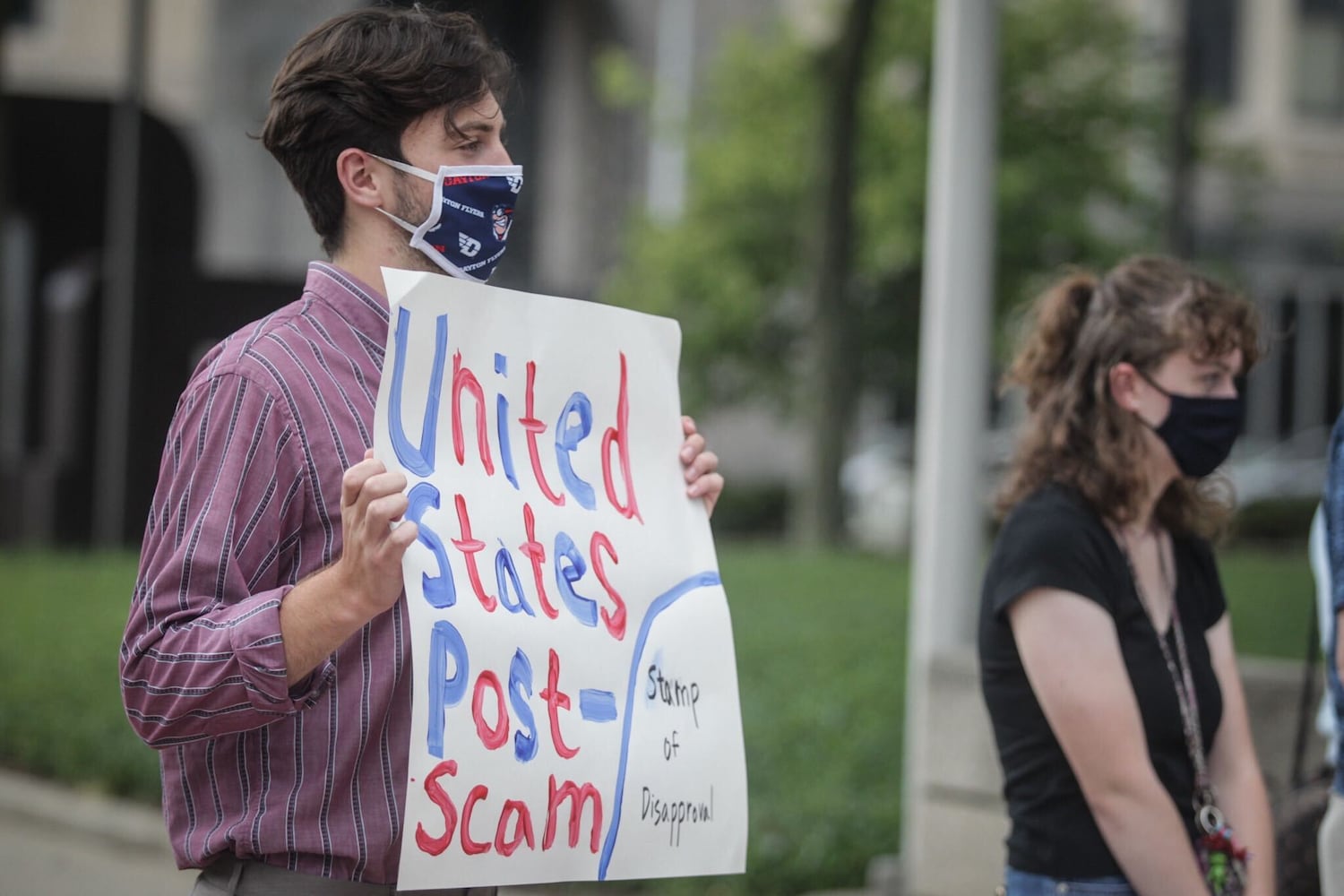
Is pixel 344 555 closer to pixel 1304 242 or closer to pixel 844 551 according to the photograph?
pixel 844 551

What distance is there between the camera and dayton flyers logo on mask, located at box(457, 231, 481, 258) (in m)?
2.08

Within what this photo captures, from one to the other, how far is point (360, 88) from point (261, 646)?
71cm

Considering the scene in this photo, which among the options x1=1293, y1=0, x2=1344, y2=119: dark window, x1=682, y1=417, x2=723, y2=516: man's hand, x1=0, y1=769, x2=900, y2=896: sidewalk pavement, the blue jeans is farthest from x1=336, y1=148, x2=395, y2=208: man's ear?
x1=1293, y1=0, x2=1344, y2=119: dark window

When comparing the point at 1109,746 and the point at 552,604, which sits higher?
the point at 552,604

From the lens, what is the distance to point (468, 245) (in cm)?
209

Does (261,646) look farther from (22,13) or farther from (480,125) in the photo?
(22,13)

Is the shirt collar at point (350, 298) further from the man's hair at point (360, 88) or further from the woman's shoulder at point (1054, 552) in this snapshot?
the woman's shoulder at point (1054, 552)

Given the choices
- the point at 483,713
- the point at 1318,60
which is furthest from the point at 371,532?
the point at 1318,60

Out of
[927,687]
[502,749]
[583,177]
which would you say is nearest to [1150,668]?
[502,749]

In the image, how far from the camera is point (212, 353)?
1.96 m

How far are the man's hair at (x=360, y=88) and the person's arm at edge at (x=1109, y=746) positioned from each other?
127 cm

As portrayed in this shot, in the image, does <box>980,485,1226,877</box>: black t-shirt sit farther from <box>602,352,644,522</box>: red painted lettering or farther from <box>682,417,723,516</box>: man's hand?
<box>602,352,644,522</box>: red painted lettering

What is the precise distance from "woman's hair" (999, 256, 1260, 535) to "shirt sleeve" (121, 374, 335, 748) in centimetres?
146

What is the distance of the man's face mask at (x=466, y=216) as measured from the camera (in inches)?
80.1
